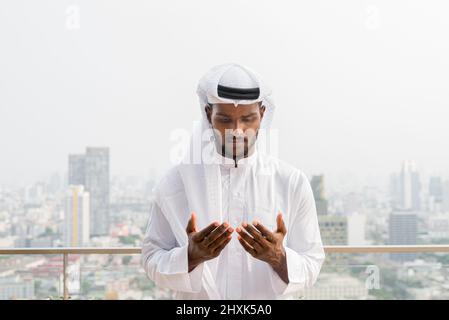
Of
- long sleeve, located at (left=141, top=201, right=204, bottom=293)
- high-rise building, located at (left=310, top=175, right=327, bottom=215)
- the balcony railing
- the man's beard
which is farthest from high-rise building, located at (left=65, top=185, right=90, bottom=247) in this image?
the man's beard

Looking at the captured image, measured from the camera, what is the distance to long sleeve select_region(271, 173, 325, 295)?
37.2 inches

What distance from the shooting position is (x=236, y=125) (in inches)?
36.6

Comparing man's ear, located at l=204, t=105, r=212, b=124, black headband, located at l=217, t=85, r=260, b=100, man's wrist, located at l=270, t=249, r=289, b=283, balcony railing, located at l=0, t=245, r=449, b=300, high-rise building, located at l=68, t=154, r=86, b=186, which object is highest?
black headband, located at l=217, t=85, r=260, b=100

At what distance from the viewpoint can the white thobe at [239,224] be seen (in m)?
0.94

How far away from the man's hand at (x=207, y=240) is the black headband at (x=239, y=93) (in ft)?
0.80

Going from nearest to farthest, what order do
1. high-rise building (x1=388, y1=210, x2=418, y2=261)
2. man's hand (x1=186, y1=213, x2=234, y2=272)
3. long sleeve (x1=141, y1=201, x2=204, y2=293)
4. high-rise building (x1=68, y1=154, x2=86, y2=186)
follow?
man's hand (x1=186, y1=213, x2=234, y2=272) → long sleeve (x1=141, y1=201, x2=204, y2=293) → high-rise building (x1=388, y1=210, x2=418, y2=261) → high-rise building (x1=68, y1=154, x2=86, y2=186)

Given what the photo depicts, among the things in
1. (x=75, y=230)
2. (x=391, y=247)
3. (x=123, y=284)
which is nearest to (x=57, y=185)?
(x=75, y=230)

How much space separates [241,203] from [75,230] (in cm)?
144

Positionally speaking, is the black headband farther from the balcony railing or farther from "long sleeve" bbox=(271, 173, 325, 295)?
the balcony railing

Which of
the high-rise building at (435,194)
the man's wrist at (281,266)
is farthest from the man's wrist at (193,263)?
the high-rise building at (435,194)

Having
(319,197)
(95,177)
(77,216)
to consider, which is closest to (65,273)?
(77,216)

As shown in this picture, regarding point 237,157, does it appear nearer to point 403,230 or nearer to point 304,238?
point 304,238

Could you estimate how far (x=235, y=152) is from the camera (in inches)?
38.3

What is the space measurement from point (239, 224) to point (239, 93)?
25cm
